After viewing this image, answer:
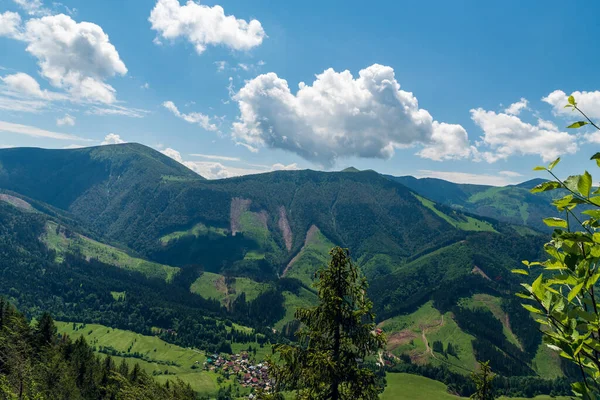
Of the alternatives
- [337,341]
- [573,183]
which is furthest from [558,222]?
[337,341]

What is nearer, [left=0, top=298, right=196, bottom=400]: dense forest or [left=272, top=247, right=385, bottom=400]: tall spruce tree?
[left=272, top=247, right=385, bottom=400]: tall spruce tree

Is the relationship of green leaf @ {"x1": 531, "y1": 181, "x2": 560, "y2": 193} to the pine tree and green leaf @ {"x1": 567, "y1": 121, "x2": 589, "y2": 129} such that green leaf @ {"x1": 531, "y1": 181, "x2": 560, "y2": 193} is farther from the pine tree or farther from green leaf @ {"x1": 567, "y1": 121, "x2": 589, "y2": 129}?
the pine tree

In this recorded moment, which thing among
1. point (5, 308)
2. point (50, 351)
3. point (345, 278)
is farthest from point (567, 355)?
point (5, 308)

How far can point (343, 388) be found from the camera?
783 inches

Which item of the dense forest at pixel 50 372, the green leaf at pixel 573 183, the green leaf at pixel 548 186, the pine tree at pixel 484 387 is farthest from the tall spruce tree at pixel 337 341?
the dense forest at pixel 50 372

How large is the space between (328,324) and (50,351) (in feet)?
245

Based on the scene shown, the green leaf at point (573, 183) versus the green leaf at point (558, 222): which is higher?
the green leaf at point (573, 183)

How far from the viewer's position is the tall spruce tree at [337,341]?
1908cm

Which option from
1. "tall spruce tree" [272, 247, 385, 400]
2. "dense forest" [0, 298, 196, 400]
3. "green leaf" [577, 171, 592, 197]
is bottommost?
"dense forest" [0, 298, 196, 400]

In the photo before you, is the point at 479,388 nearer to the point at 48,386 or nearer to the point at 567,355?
the point at 567,355

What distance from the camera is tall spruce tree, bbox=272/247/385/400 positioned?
19.1 m

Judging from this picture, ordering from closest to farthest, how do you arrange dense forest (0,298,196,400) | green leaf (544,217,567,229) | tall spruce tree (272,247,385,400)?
green leaf (544,217,567,229) → tall spruce tree (272,247,385,400) → dense forest (0,298,196,400)

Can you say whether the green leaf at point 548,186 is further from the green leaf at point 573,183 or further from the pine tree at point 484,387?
the pine tree at point 484,387

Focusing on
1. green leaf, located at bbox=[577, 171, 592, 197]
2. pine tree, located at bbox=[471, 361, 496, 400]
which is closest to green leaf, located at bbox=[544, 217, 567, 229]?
green leaf, located at bbox=[577, 171, 592, 197]
